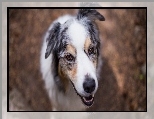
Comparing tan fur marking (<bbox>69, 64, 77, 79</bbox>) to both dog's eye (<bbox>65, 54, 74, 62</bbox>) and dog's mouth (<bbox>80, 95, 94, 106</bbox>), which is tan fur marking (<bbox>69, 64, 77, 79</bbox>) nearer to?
dog's eye (<bbox>65, 54, 74, 62</bbox>)

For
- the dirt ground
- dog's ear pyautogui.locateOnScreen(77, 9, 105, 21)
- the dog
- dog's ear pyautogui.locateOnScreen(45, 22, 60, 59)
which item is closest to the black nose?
the dog

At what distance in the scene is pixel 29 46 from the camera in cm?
286

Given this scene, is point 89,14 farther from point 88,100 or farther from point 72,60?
Result: point 88,100

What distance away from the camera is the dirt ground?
2.86 metres

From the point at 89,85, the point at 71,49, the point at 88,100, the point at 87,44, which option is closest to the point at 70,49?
the point at 71,49

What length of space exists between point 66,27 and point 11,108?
2.22ft

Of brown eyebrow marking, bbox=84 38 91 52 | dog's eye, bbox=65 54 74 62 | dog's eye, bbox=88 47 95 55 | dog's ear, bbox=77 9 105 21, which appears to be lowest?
dog's eye, bbox=65 54 74 62

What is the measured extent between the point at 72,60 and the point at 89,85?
0.63ft

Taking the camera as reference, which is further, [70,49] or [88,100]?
[88,100]

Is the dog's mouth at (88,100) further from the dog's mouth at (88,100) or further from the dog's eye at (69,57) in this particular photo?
the dog's eye at (69,57)

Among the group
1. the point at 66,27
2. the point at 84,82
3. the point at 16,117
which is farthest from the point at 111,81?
the point at 16,117

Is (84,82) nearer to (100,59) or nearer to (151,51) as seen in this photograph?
(100,59)

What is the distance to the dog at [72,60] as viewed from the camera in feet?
8.81

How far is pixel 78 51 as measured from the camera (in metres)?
2.69
